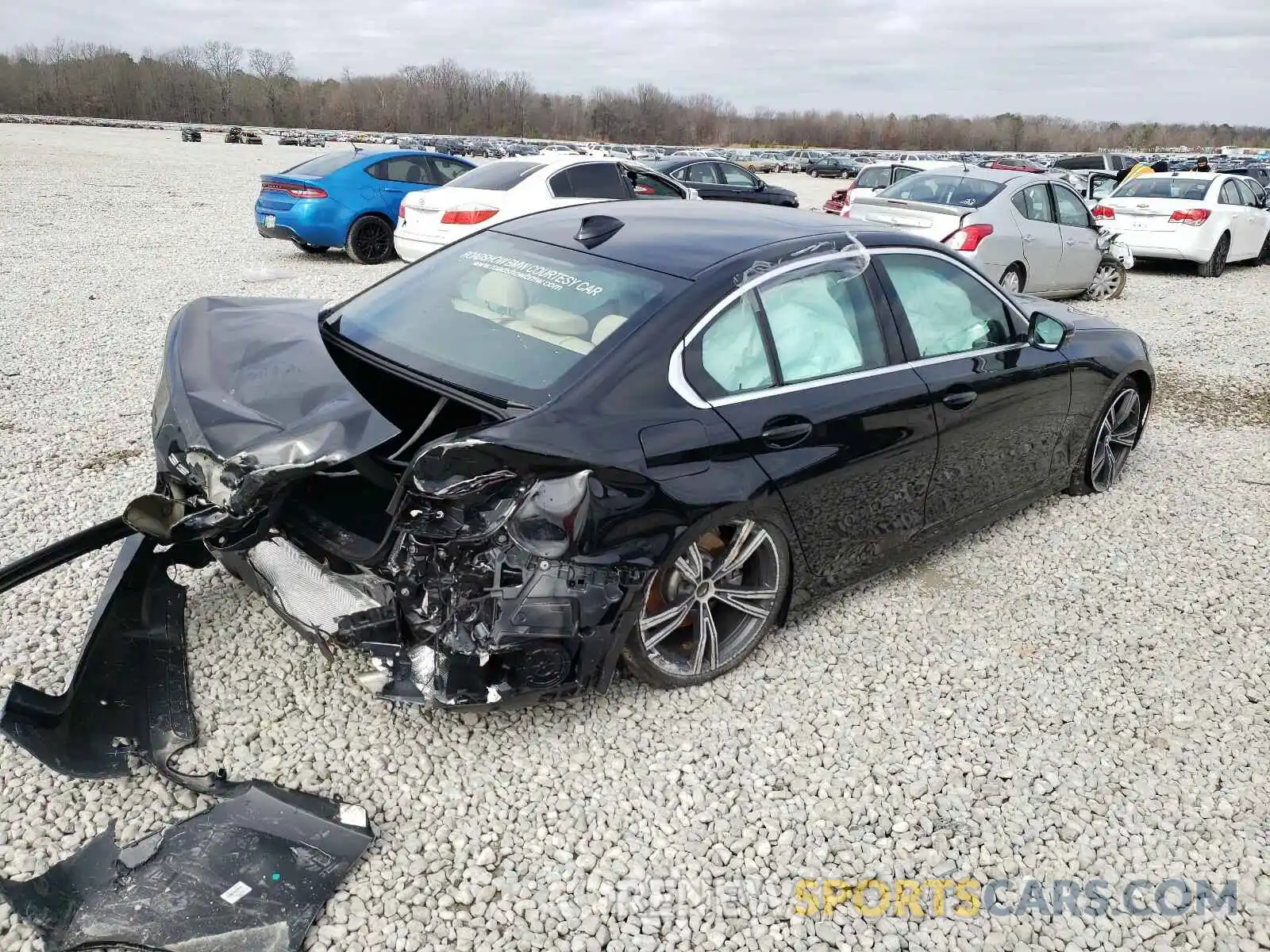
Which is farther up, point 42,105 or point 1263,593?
point 42,105

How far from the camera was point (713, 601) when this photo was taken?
3299 mm

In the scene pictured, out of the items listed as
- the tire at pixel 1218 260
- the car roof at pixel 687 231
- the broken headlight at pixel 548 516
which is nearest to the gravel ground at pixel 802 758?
the broken headlight at pixel 548 516

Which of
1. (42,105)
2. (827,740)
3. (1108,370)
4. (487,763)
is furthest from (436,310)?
(42,105)

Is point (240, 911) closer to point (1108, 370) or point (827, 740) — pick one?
point (827, 740)

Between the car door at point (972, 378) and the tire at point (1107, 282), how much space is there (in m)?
7.92

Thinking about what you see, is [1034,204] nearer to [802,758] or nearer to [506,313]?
[506,313]

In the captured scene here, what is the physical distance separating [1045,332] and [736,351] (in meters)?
1.90

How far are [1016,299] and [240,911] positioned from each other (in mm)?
4188

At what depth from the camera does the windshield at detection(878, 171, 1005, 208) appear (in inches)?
396

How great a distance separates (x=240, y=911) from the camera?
7.33 feet

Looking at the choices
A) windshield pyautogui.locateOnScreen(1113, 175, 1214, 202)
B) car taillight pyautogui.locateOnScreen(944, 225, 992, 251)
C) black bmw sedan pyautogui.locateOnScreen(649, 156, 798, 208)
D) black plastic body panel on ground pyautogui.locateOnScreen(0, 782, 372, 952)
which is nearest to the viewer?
black plastic body panel on ground pyautogui.locateOnScreen(0, 782, 372, 952)

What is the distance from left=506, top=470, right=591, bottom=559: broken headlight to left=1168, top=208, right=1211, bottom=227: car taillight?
Result: 46.0 feet

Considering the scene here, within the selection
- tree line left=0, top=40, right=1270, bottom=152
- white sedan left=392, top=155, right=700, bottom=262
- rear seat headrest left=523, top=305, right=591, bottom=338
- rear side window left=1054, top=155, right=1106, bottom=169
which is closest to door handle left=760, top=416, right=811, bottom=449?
rear seat headrest left=523, top=305, right=591, bottom=338
